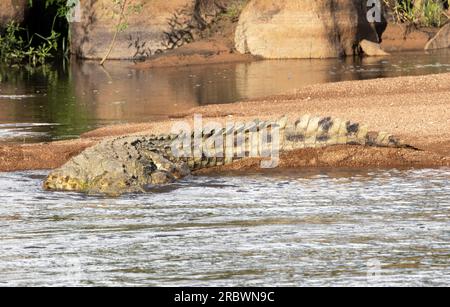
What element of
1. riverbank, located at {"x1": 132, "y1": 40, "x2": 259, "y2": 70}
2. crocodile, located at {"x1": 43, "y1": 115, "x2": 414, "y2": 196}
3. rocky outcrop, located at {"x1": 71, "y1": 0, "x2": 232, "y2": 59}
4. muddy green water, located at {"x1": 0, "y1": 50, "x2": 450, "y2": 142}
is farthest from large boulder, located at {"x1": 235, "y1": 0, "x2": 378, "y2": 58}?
crocodile, located at {"x1": 43, "y1": 115, "x2": 414, "y2": 196}

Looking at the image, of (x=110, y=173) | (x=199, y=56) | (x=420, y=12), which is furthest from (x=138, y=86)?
(x=110, y=173)

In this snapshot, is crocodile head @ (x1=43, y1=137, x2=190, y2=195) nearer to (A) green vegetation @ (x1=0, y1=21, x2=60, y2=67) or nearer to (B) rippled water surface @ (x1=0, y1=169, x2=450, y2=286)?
(B) rippled water surface @ (x1=0, y1=169, x2=450, y2=286)

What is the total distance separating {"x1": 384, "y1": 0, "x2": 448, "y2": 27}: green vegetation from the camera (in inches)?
1104

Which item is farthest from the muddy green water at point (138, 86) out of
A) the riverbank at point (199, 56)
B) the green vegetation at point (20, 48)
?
the riverbank at point (199, 56)

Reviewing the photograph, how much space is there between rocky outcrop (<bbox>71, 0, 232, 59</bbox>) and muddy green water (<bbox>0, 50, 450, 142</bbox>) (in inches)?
33.1

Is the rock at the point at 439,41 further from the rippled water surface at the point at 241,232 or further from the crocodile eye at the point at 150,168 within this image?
the crocodile eye at the point at 150,168

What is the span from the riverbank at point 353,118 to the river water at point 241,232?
384 mm

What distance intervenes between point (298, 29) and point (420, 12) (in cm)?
391

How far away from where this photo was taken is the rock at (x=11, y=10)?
26422 mm

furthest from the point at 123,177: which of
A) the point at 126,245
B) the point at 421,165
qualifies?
the point at 421,165

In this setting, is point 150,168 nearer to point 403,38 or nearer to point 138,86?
point 138,86

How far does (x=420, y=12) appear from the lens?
92.5 feet
